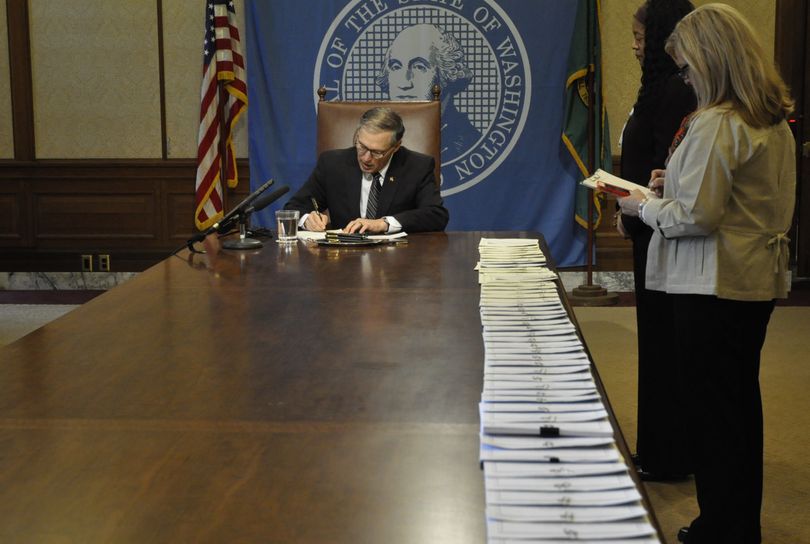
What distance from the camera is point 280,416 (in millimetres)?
1544

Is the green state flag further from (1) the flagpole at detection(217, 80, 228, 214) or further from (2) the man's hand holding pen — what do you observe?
(2) the man's hand holding pen

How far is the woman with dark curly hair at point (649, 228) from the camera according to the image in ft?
9.40

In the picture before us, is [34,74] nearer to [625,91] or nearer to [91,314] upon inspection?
[625,91]

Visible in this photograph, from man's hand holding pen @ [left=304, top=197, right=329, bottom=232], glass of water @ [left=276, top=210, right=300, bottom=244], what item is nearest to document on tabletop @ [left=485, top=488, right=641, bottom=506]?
glass of water @ [left=276, top=210, right=300, bottom=244]

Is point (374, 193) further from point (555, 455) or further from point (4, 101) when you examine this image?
point (4, 101)

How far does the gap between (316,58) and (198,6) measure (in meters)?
0.86

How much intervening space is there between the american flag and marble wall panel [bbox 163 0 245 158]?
0.14 metres

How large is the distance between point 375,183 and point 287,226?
656mm

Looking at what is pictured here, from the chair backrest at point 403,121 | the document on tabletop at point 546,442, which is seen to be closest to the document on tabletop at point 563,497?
the document on tabletop at point 546,442

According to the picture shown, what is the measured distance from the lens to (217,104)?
633cm

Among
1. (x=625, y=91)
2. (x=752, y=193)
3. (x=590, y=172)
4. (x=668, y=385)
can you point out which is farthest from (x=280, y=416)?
(x=625, y=91)

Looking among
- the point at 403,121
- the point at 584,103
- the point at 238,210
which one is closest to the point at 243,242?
the point at 238,210

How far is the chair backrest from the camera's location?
4488 millimetres

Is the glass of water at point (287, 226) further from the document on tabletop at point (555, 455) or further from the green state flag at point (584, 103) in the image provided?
the green state flag at point (584, 103)
